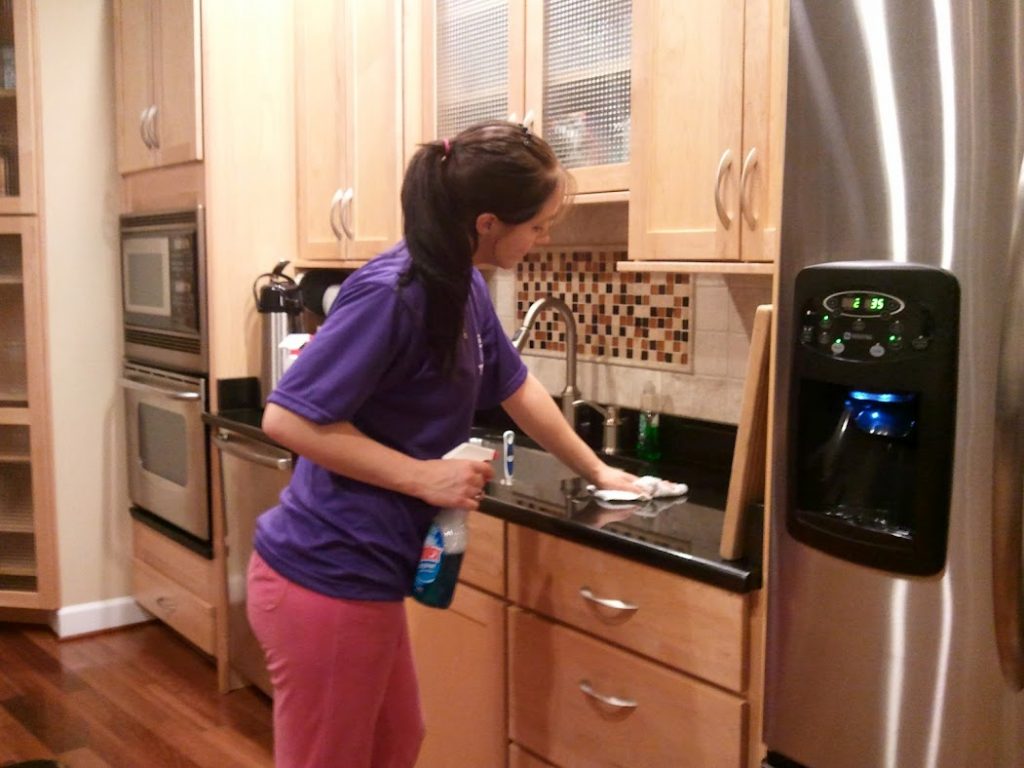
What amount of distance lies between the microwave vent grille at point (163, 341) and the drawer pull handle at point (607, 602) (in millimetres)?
1702

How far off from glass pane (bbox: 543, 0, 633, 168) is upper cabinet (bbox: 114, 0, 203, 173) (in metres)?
1.19

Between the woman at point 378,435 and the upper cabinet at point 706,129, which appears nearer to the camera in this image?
the woman at point 378,435

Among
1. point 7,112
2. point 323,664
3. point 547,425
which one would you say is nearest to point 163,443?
point 7,112

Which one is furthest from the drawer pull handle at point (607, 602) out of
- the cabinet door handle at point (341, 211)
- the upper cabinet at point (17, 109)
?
the upper cabinet at point (17, 109)

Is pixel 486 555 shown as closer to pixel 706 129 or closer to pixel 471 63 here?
pixel 706 129

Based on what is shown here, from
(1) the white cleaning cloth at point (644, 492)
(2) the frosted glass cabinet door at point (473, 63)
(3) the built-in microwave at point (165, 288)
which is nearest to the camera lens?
(1) the white cleaning cloth at point (644, 492)

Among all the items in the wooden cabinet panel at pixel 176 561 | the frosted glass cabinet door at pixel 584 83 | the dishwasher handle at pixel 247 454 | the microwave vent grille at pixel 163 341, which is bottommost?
the wooden cabinet panel at pixel 176 561

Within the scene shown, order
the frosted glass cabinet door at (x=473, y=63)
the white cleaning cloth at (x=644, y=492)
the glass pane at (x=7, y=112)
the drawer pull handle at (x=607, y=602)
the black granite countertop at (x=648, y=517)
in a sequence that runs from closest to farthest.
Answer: the black granite countertop at (x=648, y=517) < the drawer pull handle at (x=607, y=602) < the white cleaning cloth at (x=644, y=492) < the frosted glass cabinet door at (x=473, y=63) < the glass pane at (x=7, y=112)

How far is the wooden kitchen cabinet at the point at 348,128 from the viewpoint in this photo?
8.69 feet

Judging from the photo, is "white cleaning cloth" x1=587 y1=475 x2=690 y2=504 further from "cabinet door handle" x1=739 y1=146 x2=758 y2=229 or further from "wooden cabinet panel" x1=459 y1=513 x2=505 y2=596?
"cabinet door handle" x1=739 y1=146 x2=758 y2=229

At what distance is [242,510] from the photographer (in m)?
2.86

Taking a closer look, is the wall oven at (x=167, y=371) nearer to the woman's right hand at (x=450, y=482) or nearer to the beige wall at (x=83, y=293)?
the beige wall at (x=83, y=293)

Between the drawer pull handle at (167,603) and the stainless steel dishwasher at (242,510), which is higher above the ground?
the stainless steel dishwasher at (242,510)

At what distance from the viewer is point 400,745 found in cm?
168
